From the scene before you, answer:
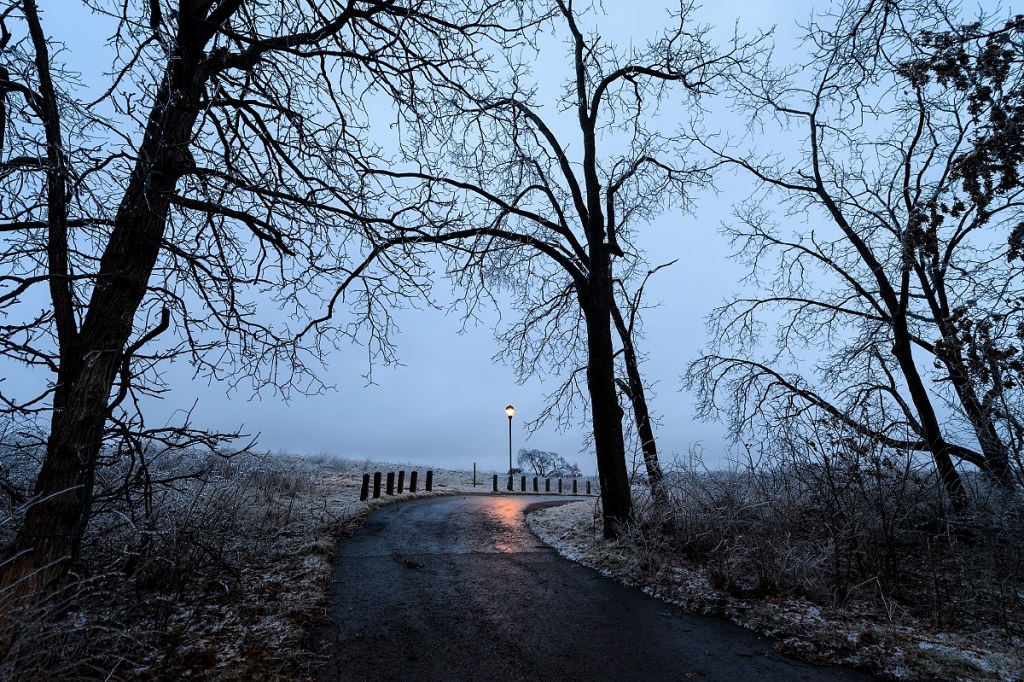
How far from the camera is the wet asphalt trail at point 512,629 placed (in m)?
4.32

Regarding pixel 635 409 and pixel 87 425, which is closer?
pixel 87 425

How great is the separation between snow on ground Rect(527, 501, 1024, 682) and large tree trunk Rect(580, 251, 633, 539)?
1786 millimetres

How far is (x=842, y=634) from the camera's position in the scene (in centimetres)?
478

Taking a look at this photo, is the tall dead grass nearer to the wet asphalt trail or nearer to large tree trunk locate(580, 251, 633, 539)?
the wet asphalt trail

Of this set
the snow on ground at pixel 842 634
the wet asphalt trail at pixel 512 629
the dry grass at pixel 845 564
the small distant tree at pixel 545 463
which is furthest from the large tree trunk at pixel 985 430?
the small distant tree at pixel 545 463

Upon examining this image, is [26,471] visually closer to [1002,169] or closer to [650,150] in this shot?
[650,150]

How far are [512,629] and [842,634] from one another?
3124 millimetres

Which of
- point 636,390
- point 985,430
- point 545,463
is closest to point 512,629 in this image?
point 985,430

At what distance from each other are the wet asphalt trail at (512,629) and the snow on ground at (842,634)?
9.4 inches

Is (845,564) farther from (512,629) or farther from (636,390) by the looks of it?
(636,390)

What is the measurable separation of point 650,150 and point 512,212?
3973 millimetres

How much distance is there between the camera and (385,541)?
9.26m

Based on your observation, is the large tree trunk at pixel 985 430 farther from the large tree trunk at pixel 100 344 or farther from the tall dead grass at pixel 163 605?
Result: the large tree trunk at pixel 100 344

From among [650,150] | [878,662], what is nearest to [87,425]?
[878,662]
